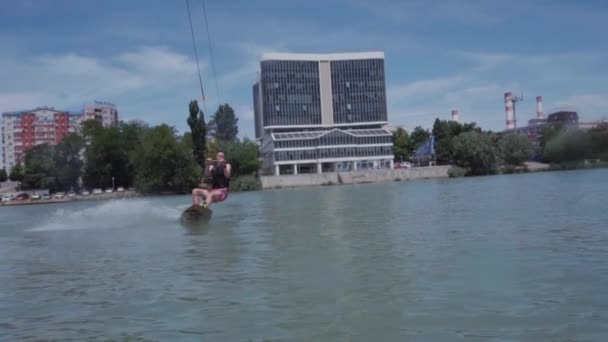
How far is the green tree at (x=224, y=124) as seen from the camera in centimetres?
14177

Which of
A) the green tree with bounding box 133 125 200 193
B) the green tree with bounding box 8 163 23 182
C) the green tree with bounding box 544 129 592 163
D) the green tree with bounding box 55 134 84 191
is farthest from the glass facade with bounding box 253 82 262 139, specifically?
the green tree with bounding box 544 129 592 163

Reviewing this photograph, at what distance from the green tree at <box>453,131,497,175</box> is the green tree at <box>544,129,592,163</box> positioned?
44815 millimetres

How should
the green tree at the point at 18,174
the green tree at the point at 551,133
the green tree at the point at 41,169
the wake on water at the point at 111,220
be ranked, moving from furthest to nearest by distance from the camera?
the green tree at the point at 18,174 → the green tree at the point at 41,169 → the green tree at the point at 551,133 → the wake on water at the point at 111,220

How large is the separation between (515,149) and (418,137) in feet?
144

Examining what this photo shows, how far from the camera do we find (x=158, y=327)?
628 cm

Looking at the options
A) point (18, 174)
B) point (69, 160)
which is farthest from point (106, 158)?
point (18, 174)

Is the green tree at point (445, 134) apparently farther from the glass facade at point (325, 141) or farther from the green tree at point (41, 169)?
the green tree at point (41, 169)

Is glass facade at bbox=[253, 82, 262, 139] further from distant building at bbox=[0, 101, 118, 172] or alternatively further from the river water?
the river water

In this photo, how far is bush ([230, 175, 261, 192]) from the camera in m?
98.8

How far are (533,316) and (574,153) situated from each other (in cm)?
5428

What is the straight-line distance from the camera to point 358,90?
480ft

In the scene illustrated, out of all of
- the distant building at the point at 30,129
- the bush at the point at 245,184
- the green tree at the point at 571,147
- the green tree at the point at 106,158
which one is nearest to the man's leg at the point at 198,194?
the green tree at the point at 571,147

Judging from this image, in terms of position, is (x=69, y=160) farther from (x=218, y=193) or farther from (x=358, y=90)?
(x=218, y=193)

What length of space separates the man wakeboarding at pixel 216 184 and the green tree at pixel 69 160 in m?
104
